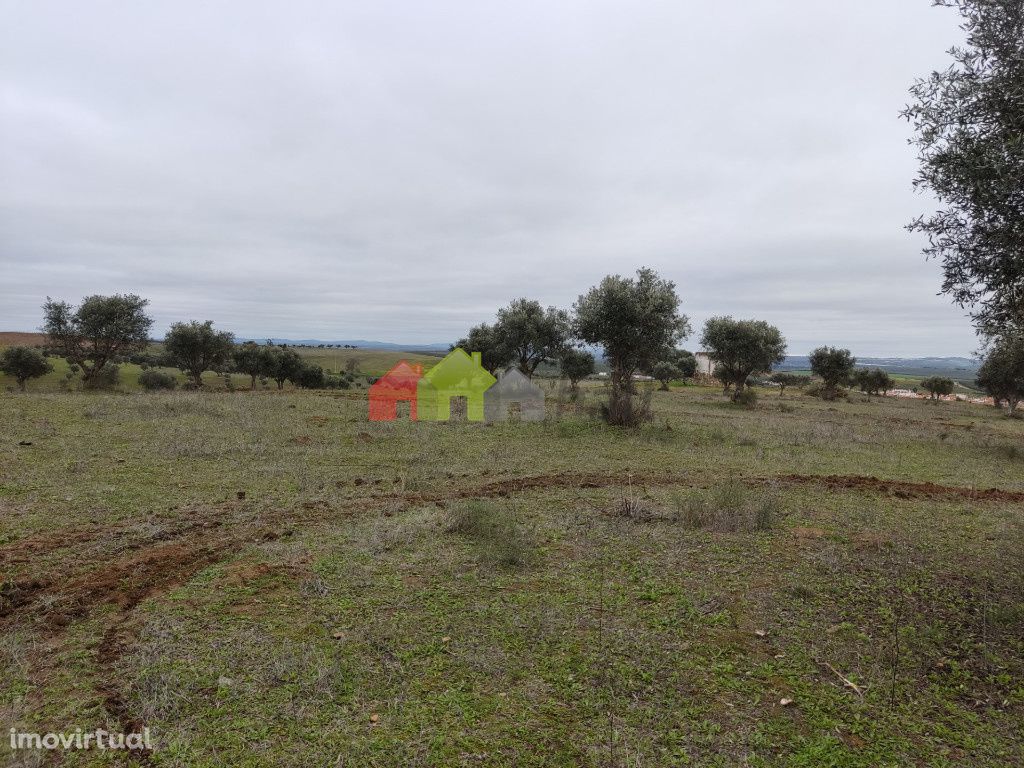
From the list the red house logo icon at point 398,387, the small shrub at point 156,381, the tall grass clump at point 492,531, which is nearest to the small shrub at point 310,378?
the small shrub at point 156,381

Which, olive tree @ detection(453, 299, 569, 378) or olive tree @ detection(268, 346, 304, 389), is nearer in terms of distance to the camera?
olive tree @ detection(453, 299, 569, 378)

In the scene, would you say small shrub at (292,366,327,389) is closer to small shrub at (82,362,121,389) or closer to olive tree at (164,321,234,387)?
olive tree at (164,321,234,387)

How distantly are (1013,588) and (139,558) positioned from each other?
1104cm

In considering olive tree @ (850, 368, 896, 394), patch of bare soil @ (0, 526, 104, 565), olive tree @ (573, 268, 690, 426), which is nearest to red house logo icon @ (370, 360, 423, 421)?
olive tree @ (573, 268, 690, 426)

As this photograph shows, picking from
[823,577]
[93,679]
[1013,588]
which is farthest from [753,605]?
[93,679]

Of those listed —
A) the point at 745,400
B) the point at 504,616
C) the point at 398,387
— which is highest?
the point at 398,387

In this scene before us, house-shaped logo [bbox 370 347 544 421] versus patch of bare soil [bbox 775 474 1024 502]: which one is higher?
house-shaped logo [bbox 370 347 544 421]

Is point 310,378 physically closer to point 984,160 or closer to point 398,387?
point 398,387

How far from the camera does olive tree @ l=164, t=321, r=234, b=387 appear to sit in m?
38.6

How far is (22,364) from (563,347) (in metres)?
36.7

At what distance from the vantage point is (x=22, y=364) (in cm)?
3500

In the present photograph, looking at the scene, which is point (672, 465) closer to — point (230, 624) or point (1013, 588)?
point (1013, 588)

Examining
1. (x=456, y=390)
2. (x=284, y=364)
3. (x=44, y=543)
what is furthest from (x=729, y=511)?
(x=284, y=364)

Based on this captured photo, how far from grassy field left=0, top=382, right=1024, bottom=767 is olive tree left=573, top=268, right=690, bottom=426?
28.6ft
